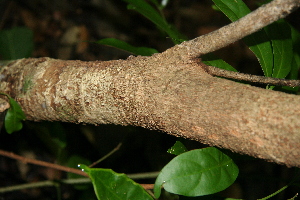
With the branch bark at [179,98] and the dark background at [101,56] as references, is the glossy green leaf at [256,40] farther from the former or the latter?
the dark background at [101,56]

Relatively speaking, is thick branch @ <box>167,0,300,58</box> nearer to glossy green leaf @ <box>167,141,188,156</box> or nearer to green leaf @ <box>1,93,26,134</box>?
glossy green leaf @ <box>167,141,188,156</box>

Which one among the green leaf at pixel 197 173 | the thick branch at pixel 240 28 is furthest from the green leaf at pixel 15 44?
the green leaf at pixel 197 173

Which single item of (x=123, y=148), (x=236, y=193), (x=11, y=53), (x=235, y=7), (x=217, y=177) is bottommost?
(x=236, y=193)

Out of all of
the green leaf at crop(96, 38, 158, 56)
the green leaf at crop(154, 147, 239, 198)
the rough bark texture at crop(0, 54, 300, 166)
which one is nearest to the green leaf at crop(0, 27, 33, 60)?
the rough bark texture at crop(0, 54, 300, 166)

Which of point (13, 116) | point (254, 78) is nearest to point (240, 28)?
point (254, 78)

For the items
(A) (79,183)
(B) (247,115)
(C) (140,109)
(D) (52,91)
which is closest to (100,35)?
(A) (79,183)

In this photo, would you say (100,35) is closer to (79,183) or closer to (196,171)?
(79,183)
